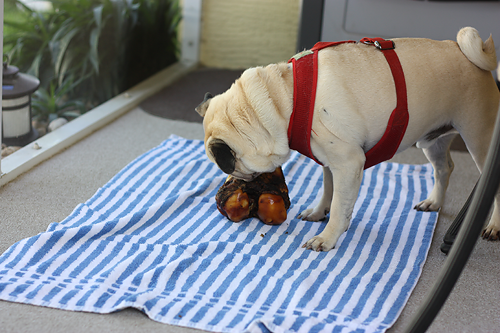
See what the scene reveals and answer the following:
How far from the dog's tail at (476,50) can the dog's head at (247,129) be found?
2.72ft

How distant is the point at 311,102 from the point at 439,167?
97 centimetres

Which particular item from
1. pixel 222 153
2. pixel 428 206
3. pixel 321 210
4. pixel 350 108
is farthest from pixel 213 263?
pixel 428 206

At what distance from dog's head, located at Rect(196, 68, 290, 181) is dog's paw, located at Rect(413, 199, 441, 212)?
0.95 m

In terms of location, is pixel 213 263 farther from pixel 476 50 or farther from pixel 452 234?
pixel 476 50

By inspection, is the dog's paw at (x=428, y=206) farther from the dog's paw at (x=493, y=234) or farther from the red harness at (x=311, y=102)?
the red harness at (x=311, y=102)

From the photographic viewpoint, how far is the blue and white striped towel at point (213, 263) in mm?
1612

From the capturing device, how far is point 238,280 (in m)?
1.79

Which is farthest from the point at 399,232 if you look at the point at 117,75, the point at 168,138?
the point at 117,75

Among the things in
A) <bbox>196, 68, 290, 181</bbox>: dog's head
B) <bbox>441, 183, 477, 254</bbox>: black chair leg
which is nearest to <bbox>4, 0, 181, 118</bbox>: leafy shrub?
<bbox>196, 68, 290, 181</bbox>: dog's head

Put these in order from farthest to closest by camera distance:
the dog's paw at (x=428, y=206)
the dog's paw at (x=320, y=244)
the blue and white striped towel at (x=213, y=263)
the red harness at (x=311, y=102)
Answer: the dog's paw at (x=428, y=206) → the dog's paw at (x=320, y=244) → the red harness at (x=311, y=102) → the blue and white striped towel at (x=213, y=263)

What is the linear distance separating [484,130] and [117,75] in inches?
120

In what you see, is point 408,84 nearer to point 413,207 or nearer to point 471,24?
point 413,207

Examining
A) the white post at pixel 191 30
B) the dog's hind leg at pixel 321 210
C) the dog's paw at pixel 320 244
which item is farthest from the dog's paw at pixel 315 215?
the white post at pixel 191 30

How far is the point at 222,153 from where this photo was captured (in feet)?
5.85
